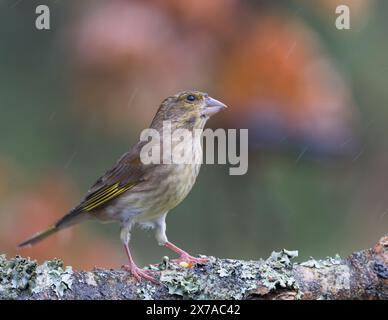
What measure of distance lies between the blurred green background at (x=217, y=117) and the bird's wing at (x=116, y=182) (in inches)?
22.3

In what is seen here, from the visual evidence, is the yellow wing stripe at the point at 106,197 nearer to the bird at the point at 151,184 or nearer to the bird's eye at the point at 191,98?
the bird at the point at 151,184

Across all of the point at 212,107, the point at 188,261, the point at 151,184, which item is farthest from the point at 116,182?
the point at 188,261

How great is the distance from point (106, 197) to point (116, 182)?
113 mm

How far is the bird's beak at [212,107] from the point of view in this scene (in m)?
5.70

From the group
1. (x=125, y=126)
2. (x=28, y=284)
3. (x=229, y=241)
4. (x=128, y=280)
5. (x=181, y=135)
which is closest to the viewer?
(x=28, y=284)

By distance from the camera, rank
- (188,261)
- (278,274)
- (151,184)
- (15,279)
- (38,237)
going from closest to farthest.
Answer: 1. (15,279)
2. (278,274)
3. (188,261)
4. (151,184)
5. (38,237)

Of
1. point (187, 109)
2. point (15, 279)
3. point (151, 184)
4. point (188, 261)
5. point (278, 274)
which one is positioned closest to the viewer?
point (15, 279)

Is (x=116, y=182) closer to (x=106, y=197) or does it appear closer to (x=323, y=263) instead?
(x=106, y=197)

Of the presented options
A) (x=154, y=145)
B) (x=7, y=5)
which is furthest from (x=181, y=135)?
(x=7, y=5)

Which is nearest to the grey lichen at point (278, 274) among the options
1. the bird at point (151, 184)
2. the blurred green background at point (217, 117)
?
the bird at point (151, 184)

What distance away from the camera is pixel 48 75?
23.4ft

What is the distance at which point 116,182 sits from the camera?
5676mm

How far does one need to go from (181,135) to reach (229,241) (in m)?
1.43

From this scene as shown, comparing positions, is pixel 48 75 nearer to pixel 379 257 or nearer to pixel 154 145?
pixel 154 145
